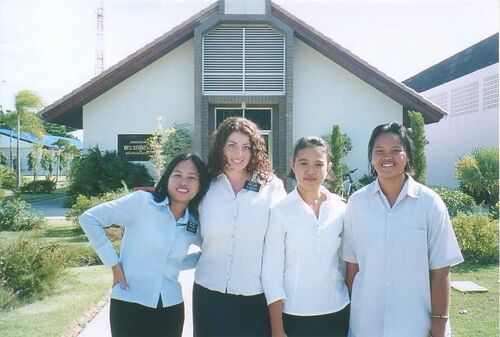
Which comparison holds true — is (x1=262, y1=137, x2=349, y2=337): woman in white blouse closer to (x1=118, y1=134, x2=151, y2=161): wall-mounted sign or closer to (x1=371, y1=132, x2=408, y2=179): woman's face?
(x1=371, y1=132, x2=408, y2=179): woman's face

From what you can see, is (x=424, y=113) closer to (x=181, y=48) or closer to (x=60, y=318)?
(x=181, y=48)

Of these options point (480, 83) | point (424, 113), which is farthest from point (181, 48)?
point (480, 83)

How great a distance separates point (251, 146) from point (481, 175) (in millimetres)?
12441

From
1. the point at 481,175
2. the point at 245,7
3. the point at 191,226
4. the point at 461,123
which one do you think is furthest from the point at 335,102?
the point at 191,226

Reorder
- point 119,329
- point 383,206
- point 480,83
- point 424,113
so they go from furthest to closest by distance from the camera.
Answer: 1. point 480,83
2. point 424,113
3. point 119,329
4. point 383,206

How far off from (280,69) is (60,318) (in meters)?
11.8

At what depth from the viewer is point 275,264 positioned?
281 centimetres

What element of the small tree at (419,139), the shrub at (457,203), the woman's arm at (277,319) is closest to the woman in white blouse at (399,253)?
the woman's arm at (277,319)

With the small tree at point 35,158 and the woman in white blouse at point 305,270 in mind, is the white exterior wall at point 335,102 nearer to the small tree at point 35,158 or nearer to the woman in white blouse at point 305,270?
the woman in white blouse at point 305,270

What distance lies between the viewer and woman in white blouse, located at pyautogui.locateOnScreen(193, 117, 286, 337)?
2951 millimetres

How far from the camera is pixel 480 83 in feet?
62.8

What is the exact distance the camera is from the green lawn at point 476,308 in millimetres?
4492

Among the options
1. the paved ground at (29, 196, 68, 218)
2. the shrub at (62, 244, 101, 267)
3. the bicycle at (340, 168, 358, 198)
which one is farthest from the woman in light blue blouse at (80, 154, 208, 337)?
the bicycle at (340, 168, 358, 198)

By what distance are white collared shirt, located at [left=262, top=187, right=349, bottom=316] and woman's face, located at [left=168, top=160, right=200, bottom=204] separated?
580 millimetres
